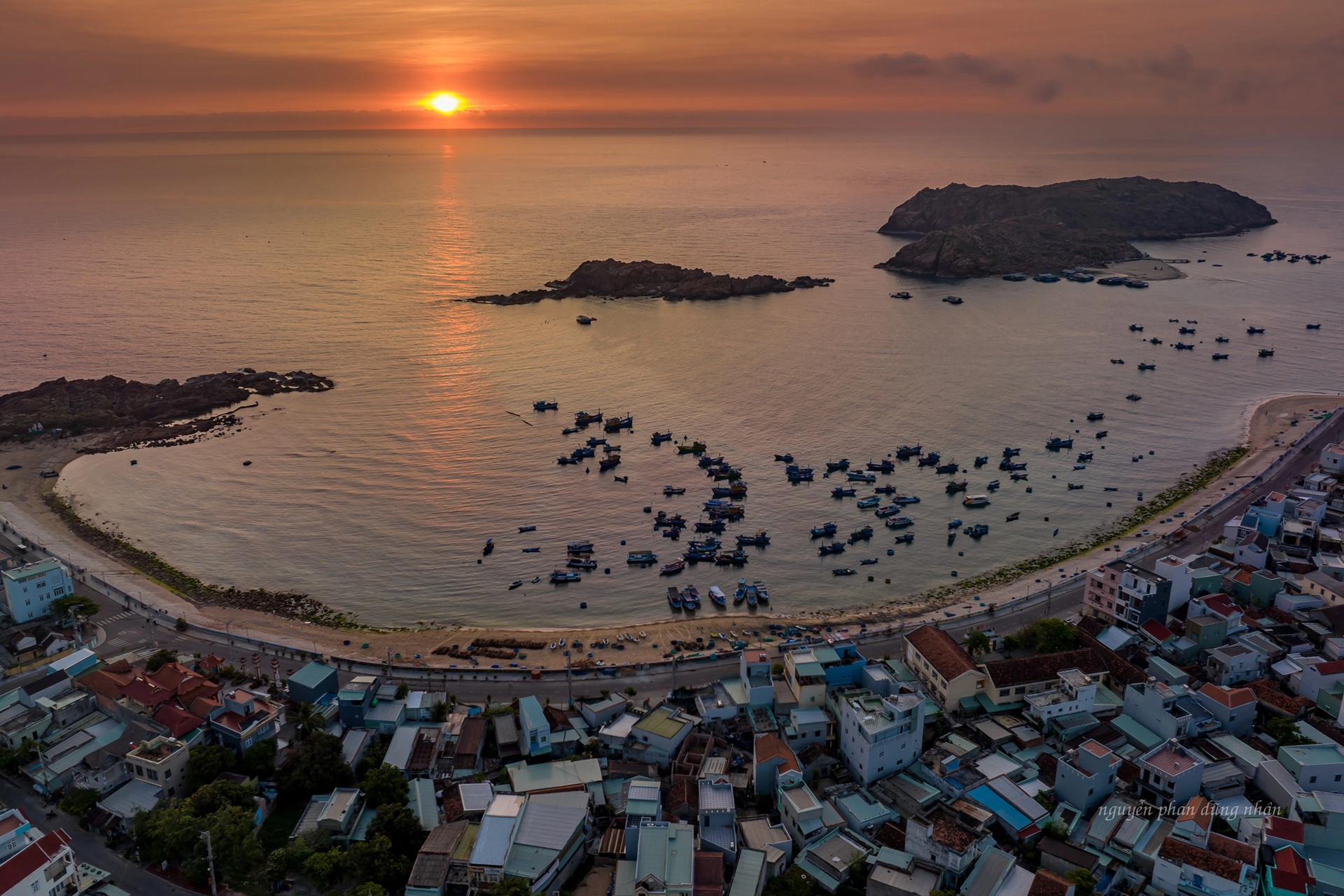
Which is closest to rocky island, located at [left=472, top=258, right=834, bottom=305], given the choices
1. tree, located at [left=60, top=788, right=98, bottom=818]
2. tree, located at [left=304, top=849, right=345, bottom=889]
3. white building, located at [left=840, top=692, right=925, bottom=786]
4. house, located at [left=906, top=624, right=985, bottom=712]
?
house, located at [left=906, top=624, right=985, bottom=712]

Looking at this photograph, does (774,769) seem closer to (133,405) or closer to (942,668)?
(942,668)

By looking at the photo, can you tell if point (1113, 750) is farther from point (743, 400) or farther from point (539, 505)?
point (743, 400)

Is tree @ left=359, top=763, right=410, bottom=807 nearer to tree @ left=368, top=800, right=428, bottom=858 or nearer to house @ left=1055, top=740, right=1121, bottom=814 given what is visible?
tree @ left=368, top=800, right=428, bottom=858

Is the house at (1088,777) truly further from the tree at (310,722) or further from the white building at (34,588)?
the white building at (34,588)

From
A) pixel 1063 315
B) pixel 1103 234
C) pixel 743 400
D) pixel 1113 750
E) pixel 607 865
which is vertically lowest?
pixel 607 865

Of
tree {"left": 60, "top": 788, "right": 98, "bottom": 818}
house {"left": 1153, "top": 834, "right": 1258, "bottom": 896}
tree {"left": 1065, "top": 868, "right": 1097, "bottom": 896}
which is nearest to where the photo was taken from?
house {"left": 1153, "top": 834, "right": 1258, "bottom": 896}

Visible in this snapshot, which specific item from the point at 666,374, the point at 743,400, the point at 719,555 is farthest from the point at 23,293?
the point at 719,555

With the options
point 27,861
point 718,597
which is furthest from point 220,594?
point 718,597
